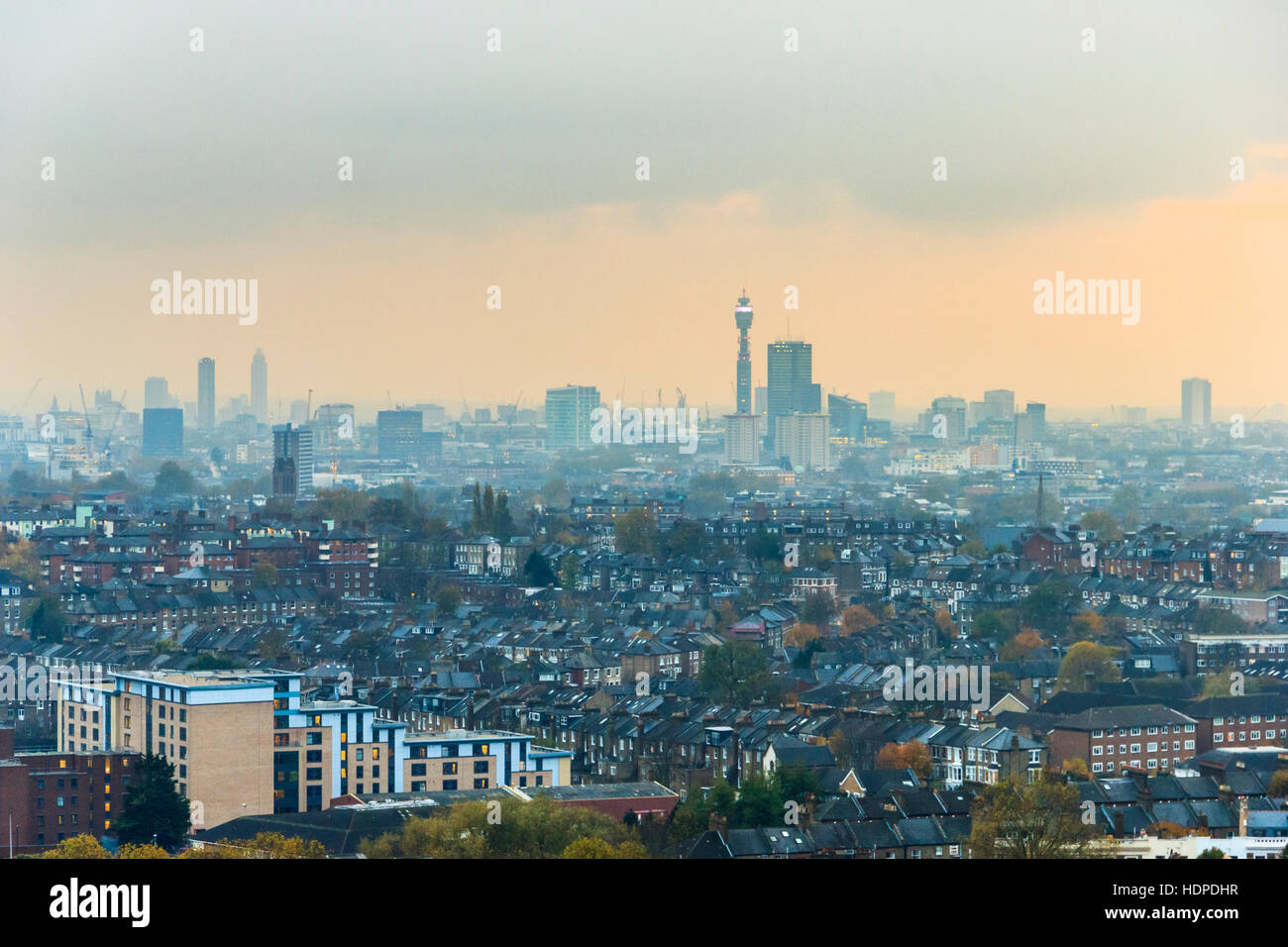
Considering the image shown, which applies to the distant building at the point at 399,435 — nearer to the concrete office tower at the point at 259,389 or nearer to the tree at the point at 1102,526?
the concrete office tower at the point at 259,389

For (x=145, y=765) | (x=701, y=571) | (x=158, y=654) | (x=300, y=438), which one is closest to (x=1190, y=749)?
(x=145, y=765)

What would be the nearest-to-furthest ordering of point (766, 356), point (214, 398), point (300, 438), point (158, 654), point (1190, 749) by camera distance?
point (1190, 749) < point (158, 654) < point (300, 438) < point (214, 398) < point (766, 356)

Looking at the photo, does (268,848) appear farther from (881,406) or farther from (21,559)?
(881,406)

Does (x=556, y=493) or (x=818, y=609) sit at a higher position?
(x=556, y=493)

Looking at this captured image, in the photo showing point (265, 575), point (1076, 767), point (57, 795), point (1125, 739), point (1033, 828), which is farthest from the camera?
point (265, 575)

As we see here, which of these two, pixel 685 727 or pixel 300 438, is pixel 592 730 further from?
pixel 300 438

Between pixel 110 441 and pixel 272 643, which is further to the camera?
pixel 110 441

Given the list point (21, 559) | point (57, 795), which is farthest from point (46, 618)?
point (57, 795)

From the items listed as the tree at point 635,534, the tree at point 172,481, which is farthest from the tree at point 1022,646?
the tree at point 172,481
